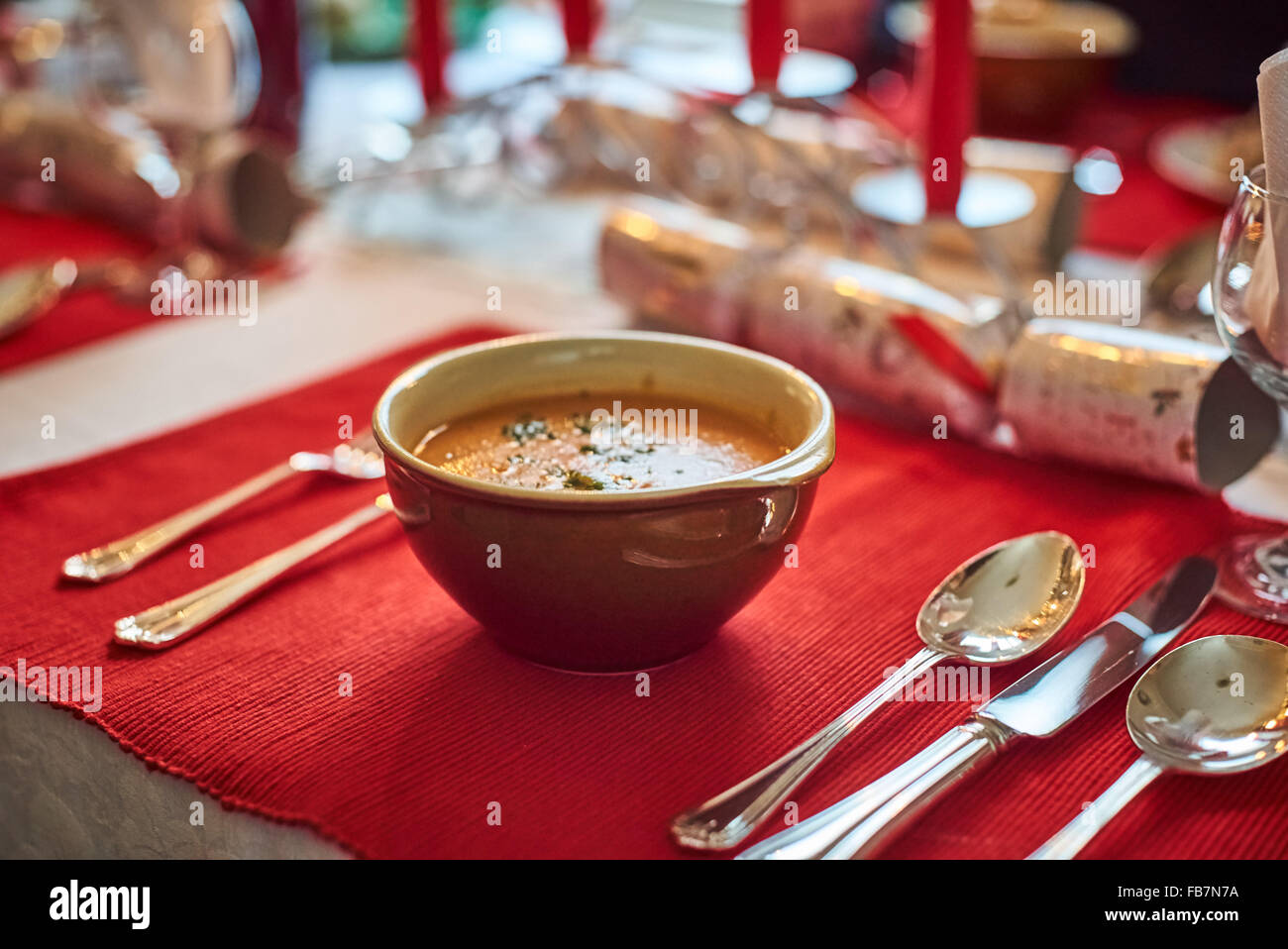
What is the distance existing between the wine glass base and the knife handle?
0.57 feet

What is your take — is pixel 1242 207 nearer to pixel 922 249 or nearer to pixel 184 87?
pixel 922 249

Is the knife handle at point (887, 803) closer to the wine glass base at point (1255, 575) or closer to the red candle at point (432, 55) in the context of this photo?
the wine glass base at point (1255, 575)

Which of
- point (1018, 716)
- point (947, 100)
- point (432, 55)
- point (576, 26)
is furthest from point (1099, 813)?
point (432, 55)

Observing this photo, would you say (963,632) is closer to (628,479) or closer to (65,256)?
(628,479)

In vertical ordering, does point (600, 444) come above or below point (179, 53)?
below

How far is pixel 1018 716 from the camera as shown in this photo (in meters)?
0.47

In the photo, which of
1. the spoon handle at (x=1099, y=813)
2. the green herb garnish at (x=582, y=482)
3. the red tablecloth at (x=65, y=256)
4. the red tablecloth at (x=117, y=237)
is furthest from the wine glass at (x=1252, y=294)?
the red tablecloth at (x=65, y=256)

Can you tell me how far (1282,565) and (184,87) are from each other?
890mm

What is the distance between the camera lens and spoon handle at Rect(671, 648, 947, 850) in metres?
0.42

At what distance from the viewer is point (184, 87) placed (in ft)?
3.37

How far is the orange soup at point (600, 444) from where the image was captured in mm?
523

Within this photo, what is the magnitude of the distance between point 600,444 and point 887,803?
0.68ft

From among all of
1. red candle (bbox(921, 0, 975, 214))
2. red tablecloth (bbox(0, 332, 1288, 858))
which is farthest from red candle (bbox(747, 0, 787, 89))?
red tablecloth (bbox(0, 332, 1288, 858))

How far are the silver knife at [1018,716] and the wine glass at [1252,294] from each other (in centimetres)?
2
